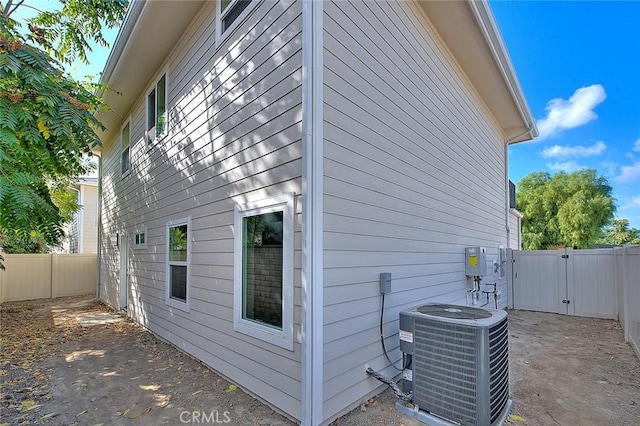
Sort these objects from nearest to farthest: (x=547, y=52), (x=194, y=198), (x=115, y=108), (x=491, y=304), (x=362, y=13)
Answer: (x=362, y=13)
(x=194, y=198)
(x=491, y=304)
(x=115, y=108)
(x=547, y=52)

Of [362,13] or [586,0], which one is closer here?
[362,13]

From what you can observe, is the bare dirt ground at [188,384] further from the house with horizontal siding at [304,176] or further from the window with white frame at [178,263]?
the window with white frame at [178,263]

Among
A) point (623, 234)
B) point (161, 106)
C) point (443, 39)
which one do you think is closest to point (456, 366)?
point (443, 39)

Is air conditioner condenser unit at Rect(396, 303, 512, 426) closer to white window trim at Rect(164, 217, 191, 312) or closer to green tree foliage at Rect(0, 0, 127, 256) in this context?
white window trim at Rect(164, 217, 191, 312)

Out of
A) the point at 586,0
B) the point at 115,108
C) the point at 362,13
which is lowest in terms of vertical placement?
the point at 362,13

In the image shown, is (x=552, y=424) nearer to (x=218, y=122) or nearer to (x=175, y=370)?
(x=175, y=370)

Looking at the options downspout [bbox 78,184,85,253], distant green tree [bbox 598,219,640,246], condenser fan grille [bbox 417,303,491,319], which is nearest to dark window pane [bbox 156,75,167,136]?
condenser fan grille [bbox 417,303,491,319]

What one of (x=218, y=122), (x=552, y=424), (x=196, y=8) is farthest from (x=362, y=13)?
(x=552, y=424)

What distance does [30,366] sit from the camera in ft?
14.7

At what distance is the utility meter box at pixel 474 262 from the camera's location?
19.0ft

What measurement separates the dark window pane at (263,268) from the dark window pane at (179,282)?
185cm

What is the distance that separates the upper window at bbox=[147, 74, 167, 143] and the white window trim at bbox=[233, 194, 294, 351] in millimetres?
3307

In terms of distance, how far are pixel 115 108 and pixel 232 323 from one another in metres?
6.86

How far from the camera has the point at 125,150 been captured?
8422 mm
